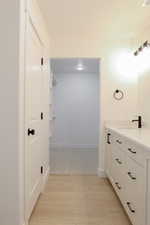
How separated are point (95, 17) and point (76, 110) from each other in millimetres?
3801

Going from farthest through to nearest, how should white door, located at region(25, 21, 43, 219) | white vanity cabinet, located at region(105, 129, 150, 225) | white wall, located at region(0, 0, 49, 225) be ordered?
white door, located at region(25, 21, 43, 219) < white wall, located at region(0, 0, 49, 225) < white vanity cabinet, located at region(105, 129, 150, 225)

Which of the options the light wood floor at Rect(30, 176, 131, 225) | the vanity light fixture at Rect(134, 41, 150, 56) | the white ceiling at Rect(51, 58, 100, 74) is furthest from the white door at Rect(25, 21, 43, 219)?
the white ceiling at Rect(51, 58, 100, 74)

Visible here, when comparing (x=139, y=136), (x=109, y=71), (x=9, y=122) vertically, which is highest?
(x=109, y=71)

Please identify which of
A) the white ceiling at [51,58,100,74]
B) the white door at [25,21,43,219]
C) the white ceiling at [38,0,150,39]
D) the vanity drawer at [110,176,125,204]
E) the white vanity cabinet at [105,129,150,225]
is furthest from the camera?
the white ceiling at [51,58,100,74]

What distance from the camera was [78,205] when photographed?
2.64 metres

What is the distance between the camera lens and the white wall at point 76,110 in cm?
657

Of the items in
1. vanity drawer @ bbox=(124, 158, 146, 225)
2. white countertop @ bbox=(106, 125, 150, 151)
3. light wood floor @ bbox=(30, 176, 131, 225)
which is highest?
white countertop @ bbox=(106, 125, 150, 151)

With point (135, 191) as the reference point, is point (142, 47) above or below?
above

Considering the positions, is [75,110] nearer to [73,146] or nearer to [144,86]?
[73,146]

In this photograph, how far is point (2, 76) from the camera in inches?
70.9

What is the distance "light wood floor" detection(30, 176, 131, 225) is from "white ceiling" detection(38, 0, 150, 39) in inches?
95.0

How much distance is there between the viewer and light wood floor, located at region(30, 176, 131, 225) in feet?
7.52

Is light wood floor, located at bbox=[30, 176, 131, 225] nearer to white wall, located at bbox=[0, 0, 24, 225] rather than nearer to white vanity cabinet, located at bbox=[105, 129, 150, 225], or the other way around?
white vanity cabinet, located at bbox=[105, 129, 150, 225]

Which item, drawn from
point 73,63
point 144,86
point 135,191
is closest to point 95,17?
point 144,86
